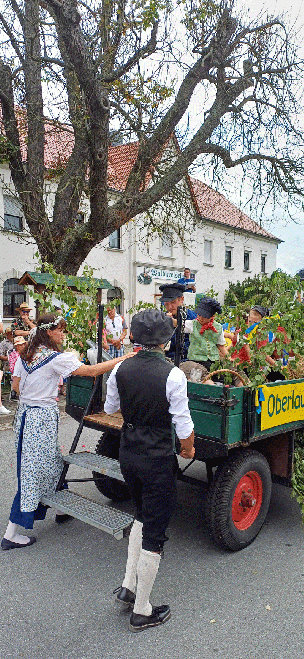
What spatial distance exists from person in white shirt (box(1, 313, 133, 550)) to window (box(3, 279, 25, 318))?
47.5 feet

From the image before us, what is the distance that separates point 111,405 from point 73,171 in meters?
8.70

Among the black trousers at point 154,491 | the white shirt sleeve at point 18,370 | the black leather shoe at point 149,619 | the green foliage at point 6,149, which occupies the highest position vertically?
the green foliage at point 6,149

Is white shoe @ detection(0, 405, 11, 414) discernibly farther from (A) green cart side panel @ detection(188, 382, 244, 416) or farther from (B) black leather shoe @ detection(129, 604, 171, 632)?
(B) black leather shoe @ detection(129, 604, 171, 632)

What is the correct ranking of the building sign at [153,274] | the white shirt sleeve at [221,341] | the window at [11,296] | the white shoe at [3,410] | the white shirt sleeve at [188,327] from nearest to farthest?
the white shirt sleeve at [221,341], the white shirt sleeve at [188,327], the white shoe at [3,410], the window at [11,296], the building sign at [153,274]

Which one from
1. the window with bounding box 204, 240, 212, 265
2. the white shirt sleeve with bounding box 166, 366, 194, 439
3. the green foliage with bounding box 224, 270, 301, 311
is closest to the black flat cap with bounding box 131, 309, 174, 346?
the white shirt sleeve with bounding box 166, 366, 194, 439

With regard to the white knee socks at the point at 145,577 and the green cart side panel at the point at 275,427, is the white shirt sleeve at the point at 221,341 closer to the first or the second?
the green cart side panel at the point at 275,427

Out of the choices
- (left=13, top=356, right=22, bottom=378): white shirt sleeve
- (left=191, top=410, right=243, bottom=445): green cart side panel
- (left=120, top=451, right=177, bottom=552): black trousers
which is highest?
(left=13, top=356, right=22, bottom=378): white shirt sleeve

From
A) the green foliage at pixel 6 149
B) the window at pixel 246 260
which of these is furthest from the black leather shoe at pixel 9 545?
the window at pixel 246 260

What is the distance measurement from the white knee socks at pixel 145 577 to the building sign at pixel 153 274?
20.6 m

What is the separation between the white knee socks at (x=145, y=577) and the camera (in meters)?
2.84

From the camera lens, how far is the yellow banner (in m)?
3.76

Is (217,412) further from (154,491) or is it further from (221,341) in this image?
(221,341)

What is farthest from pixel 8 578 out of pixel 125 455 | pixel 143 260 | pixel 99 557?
pixel 143 260

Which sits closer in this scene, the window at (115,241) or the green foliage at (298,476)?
the green foliage at (298,476)
